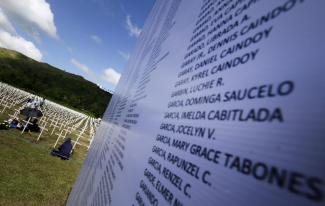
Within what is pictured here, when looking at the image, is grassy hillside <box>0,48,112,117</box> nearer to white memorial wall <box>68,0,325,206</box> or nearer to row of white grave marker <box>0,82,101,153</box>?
row of white grave marker <box>0,82,101,153</box>

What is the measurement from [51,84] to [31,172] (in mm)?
111471

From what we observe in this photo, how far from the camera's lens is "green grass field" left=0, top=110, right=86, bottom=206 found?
418 inches

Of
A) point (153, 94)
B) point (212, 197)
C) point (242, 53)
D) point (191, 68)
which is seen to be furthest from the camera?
point (153, 94)

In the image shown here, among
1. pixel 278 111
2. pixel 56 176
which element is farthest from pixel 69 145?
pixel 278 111

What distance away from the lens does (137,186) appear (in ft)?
4.42

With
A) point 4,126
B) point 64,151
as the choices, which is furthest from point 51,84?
point 64,151

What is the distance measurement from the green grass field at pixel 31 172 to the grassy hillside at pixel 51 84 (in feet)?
244

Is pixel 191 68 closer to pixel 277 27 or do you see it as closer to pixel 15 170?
pixel 277 27

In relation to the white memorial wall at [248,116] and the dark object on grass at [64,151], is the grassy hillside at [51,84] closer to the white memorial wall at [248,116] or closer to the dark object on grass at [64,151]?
the dark object on grass at [64,151]

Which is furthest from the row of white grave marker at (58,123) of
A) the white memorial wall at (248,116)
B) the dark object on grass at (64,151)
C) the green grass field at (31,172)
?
the white memorial wall at (248,116)

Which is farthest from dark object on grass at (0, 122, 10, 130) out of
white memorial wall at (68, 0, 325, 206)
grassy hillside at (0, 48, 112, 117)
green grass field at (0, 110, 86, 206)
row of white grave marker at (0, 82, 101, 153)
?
grassy hillside at (0, 48, 112, 117)

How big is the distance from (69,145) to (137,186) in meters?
19.5

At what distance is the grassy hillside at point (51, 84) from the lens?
312 ft

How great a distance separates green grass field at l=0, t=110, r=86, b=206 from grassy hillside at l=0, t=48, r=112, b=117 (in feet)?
244
